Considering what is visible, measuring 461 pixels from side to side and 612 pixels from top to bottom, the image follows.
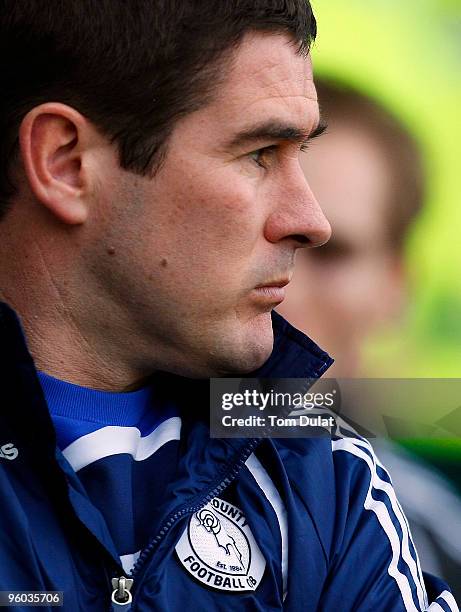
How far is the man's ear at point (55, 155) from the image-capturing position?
1.49 m

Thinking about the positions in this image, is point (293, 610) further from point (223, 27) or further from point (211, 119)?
point (223, 27)

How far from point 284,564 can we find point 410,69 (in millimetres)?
1379

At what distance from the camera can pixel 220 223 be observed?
4.92ft

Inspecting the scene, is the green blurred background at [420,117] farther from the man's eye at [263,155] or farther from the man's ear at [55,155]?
the man's ear at [55,155]

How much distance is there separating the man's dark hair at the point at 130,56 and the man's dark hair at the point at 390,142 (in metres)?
0.94

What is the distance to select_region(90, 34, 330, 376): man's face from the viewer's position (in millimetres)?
1487

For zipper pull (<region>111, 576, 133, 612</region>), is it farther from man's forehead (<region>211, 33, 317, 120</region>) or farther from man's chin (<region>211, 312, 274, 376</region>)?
man's forehead (<region>211, 33, 317, 120</region>)

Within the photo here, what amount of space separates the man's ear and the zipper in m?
0.44

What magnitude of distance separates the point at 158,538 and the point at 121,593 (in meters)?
0.11

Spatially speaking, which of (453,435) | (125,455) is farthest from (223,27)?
(453,435)

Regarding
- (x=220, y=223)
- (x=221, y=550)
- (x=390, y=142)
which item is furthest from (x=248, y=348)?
(x=390, y=142)

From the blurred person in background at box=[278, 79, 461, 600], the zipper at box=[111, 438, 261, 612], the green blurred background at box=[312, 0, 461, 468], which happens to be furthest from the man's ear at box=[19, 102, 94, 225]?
the green blurred background at box=[312, 0, 461, 468]

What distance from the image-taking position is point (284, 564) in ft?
4.94

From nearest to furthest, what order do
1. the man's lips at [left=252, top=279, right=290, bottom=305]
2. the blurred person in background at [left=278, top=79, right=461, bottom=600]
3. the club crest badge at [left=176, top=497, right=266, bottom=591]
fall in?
the club crest badge at [left=176, top=497, right=266, bottom=591]
the man's lips at [left=252, top=279, right=290, bottom=305]
the blurred person in background at [left=278, top=79, right=461, bottom=600]
